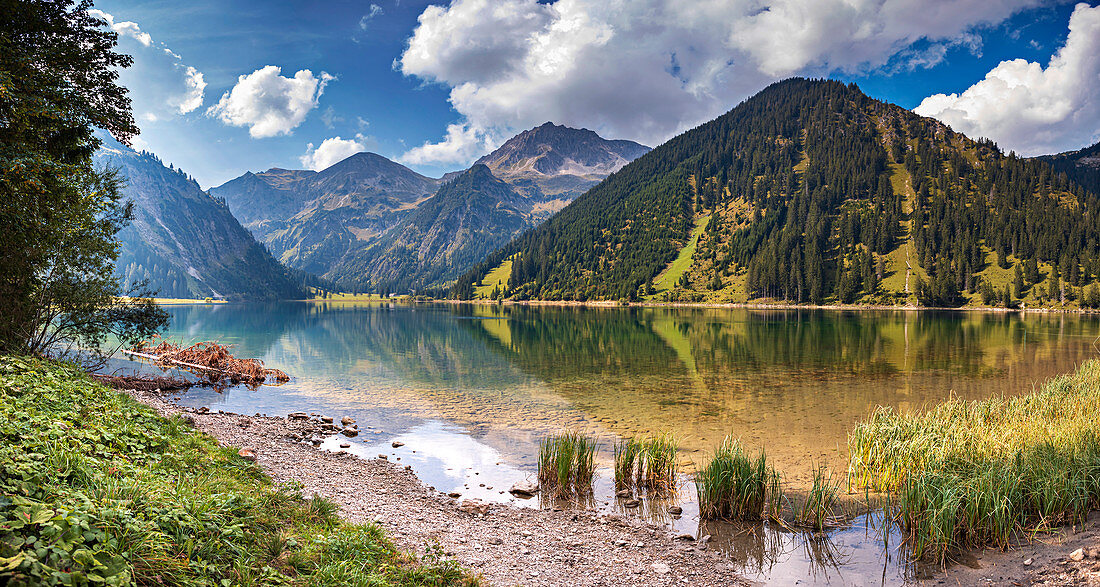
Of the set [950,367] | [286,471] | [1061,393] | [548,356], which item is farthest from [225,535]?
[950,367]

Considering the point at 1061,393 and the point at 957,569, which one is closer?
the point at 957,569

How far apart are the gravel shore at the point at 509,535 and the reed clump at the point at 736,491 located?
1574 mm

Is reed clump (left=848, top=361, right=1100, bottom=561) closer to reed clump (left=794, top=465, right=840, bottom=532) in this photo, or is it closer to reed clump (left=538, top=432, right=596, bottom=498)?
reed clump (left=794, top=465, right=840, bottom=532)

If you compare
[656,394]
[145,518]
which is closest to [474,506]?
[145,518]

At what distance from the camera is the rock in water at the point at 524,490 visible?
46.9ft

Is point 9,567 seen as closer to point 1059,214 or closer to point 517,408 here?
point 517,408

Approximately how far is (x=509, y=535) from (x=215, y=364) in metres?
32.6

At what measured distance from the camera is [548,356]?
48.1m

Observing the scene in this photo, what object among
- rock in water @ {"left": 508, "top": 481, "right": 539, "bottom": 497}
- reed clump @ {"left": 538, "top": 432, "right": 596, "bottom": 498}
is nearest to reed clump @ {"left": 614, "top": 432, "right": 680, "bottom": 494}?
reed clump @ {"left": 538, "top": 432, "right": 596, "bottom": 498}

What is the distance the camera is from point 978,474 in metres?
11.8

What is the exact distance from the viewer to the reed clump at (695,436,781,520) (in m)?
12.1

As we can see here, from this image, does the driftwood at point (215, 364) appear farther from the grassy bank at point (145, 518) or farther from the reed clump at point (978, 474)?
the reed clump at point (978, 474)

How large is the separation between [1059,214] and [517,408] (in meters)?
227

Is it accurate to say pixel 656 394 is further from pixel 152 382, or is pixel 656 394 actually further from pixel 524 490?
pixel 152 382
